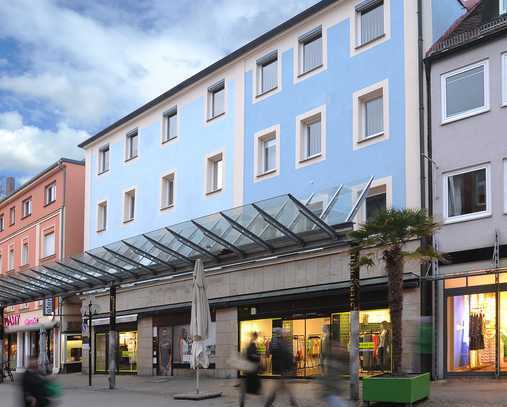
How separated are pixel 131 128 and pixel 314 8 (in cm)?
1346

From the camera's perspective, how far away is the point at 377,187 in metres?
22.9

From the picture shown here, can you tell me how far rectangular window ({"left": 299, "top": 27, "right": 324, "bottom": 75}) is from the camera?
85.7 feet

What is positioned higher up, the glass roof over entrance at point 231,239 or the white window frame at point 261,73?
the white window frame at point 261,73

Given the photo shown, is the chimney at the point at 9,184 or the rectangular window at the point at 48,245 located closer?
the rectangular window at the point at 48,245

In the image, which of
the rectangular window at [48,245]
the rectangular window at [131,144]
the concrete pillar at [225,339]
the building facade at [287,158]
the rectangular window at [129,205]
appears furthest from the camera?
the rectangular window at [48,245]

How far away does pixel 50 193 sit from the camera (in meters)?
44.2

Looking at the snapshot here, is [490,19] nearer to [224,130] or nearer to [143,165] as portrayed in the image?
[224,130]

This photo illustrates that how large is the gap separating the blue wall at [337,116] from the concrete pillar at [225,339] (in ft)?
14.0

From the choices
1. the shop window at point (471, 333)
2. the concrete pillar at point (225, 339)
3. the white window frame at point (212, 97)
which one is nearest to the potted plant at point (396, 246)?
the shop window at point (471, 333)

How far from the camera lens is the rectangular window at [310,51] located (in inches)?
1028

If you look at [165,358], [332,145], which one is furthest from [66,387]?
[332,145]

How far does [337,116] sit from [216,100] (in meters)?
7.83

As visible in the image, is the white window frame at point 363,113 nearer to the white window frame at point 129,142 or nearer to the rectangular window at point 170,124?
the rectangular window at point 170,124

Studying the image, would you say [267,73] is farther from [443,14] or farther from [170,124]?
[443,14]
